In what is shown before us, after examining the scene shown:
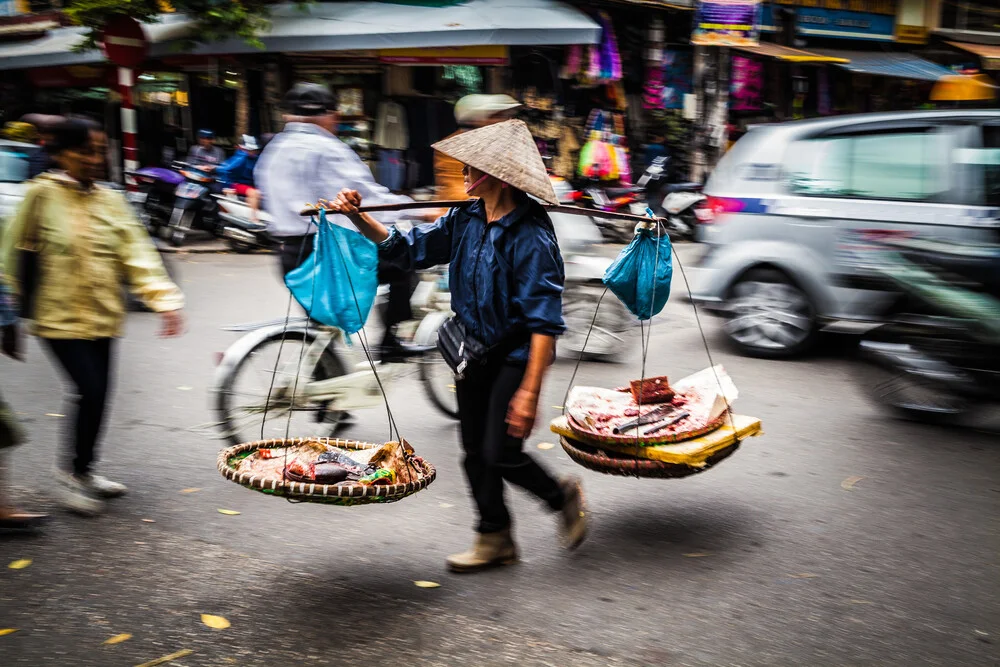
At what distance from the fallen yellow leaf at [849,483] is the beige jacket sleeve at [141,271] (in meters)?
3.21

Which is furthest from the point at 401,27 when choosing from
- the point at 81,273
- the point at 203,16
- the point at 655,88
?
the point at 81,273

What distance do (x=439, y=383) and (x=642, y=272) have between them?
1844 millimetres

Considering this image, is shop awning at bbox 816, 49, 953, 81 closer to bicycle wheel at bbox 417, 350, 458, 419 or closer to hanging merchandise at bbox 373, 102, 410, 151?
hanging merchandise at bbox 373, 102, 410, 151

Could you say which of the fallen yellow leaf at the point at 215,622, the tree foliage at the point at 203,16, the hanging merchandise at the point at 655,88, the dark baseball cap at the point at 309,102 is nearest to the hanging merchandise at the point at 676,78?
the hanging merchandise at the point at 655,88

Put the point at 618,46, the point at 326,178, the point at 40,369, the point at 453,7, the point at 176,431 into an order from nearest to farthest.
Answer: the point at 326,178
the point at 176,431
the point at 40,369
the point at 453,7
the point at 618,46

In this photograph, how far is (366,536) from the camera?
12.7 ft

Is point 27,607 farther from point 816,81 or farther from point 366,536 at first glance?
point 816,81

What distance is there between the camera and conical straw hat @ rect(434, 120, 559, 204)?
125 inches

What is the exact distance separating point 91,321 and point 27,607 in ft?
3.97

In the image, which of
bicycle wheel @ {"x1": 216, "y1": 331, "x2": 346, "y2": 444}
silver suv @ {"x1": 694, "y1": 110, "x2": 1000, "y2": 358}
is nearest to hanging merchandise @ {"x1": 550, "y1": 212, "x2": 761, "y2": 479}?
bicycle wheel @ {"x1": 216, "y1": 331, "x2": 346, "y2": 444}

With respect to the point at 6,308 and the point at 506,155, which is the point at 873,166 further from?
the point at 6,308

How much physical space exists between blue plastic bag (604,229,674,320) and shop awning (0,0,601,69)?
32.4 feet

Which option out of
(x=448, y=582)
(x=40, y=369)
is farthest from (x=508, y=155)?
(x=40, y=369)

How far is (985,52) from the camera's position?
17797 mm
